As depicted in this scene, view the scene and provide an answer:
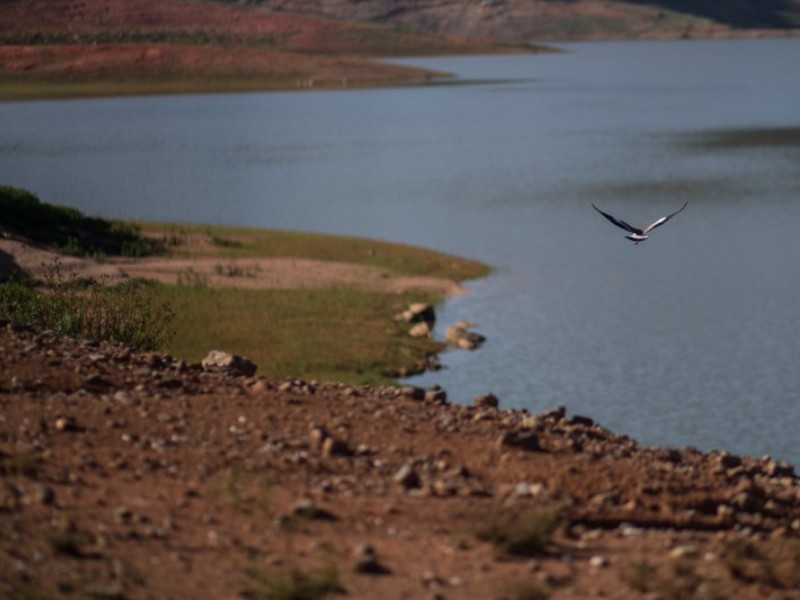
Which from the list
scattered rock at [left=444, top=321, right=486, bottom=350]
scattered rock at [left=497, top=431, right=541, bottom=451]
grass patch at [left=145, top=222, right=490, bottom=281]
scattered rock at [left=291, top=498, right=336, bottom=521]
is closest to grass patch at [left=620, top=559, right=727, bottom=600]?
scattered rock at [left=291, top=498, right=336, bottom=521]

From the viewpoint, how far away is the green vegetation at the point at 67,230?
28375 mm

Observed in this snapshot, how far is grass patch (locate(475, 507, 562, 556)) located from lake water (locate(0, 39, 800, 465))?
10770 millimetres

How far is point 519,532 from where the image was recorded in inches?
285

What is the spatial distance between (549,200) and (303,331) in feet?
64.6

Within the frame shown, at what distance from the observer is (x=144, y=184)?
1850 inches

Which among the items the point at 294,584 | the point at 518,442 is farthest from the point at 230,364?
the point at 294,584

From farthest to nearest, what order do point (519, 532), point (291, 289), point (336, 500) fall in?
point (291, 289), point (336, 500), point (519, 532)

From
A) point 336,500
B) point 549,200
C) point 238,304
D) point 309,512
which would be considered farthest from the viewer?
point 549,200

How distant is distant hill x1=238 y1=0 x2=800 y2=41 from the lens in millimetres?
155375

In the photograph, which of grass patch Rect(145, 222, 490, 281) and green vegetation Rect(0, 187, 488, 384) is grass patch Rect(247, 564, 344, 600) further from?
grass patch Rect(145, 222, 490, 281)

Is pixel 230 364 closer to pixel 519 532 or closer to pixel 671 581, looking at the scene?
pixel 519 532

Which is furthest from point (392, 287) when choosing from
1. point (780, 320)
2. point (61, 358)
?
point (61, 358)

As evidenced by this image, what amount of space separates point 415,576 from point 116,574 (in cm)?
134

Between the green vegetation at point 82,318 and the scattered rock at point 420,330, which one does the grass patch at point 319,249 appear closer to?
the scattered rock at point 420,330
